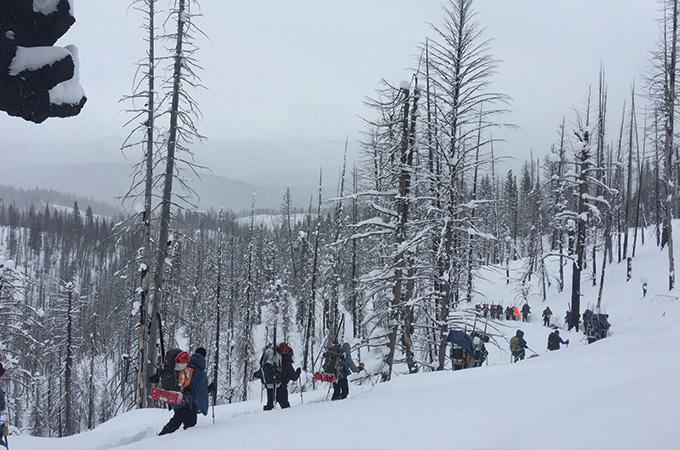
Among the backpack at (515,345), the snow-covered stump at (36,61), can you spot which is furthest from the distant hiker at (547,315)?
the snow-covered stump at (36,61)

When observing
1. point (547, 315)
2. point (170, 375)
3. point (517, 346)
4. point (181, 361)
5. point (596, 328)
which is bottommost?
point (547, 315)

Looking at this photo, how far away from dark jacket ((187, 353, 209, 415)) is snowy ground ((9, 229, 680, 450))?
1.54ft

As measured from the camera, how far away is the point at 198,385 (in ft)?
23.0

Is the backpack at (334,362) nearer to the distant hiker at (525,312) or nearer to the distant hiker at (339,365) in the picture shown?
the distant hiker at (339,365)

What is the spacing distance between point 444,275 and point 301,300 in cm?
3937

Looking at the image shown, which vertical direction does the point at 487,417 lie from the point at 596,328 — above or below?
above

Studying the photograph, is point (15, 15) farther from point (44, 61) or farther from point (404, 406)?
point (404, 406)

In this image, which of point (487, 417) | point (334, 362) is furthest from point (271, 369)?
point (487, 417)

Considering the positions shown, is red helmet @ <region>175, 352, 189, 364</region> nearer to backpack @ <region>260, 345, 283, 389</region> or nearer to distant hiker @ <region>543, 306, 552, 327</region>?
backpack @ <region>260, 345, 283, 389</region>

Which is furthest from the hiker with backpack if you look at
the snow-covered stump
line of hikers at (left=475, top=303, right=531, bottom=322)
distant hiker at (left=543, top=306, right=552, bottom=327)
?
line of hikers at (left=475, top=303, right=531, bottom=322)

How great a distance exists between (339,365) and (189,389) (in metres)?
3.71

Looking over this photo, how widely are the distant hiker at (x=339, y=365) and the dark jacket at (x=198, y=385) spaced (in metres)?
3.16

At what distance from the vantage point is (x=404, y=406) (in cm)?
606

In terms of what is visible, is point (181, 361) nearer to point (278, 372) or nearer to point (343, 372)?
point (278, 372)
